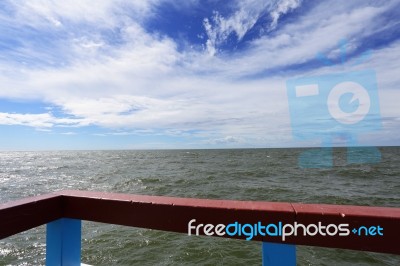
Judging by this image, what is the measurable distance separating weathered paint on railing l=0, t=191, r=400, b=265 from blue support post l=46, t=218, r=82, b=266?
0.10 feet

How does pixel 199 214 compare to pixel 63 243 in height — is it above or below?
above

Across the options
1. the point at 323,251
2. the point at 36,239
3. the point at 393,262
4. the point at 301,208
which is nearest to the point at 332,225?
the point at 301,208

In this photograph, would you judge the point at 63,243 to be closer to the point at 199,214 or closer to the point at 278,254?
the point at 199,214

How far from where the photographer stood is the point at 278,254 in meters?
1.33

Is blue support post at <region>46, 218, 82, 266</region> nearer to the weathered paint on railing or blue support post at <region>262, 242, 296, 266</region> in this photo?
the weathered paint on railing

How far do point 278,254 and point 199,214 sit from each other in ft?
1.43

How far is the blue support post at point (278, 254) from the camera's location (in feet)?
4.31

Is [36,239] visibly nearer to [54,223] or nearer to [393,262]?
[54,223]

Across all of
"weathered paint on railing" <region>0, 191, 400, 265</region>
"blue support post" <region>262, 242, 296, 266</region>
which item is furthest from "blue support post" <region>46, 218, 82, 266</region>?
"blue support post" <region>262, 242, 296, 266</region>

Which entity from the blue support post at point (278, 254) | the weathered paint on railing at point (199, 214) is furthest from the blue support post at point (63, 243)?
the blue support post at point (278, 254)

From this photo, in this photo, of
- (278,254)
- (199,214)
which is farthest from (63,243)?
(278,254)

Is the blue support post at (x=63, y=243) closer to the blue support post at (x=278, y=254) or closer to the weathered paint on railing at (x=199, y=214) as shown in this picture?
the weathered paint on railing at (x=199, y=214)

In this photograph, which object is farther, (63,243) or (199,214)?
(63,243)

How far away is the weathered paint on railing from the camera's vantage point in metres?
1.21
